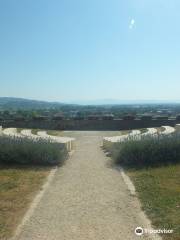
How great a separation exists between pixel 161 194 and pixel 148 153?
3680 millimetres

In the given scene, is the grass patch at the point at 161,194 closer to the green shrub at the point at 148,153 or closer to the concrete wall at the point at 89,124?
the green shrub at the point at 148,153

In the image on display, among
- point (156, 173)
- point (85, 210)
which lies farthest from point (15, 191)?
point (156, 173)

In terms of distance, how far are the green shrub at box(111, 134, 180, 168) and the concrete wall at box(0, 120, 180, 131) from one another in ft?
37.2

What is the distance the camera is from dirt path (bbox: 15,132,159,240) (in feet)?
17.8

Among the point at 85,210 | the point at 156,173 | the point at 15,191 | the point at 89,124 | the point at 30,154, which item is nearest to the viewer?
the point at 85,210

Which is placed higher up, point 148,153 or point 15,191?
point 148,153

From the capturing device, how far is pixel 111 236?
5.31 meters

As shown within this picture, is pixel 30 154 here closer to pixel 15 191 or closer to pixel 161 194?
pixel 15 191

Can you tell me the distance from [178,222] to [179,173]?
144 inches

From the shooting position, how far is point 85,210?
21.2 ft

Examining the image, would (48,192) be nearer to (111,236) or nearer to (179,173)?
(111,236)

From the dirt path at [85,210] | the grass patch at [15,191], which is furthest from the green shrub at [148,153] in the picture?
the grass patch at [15,191]

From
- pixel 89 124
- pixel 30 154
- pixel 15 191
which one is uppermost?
pixel 30 154

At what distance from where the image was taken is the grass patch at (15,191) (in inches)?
232
